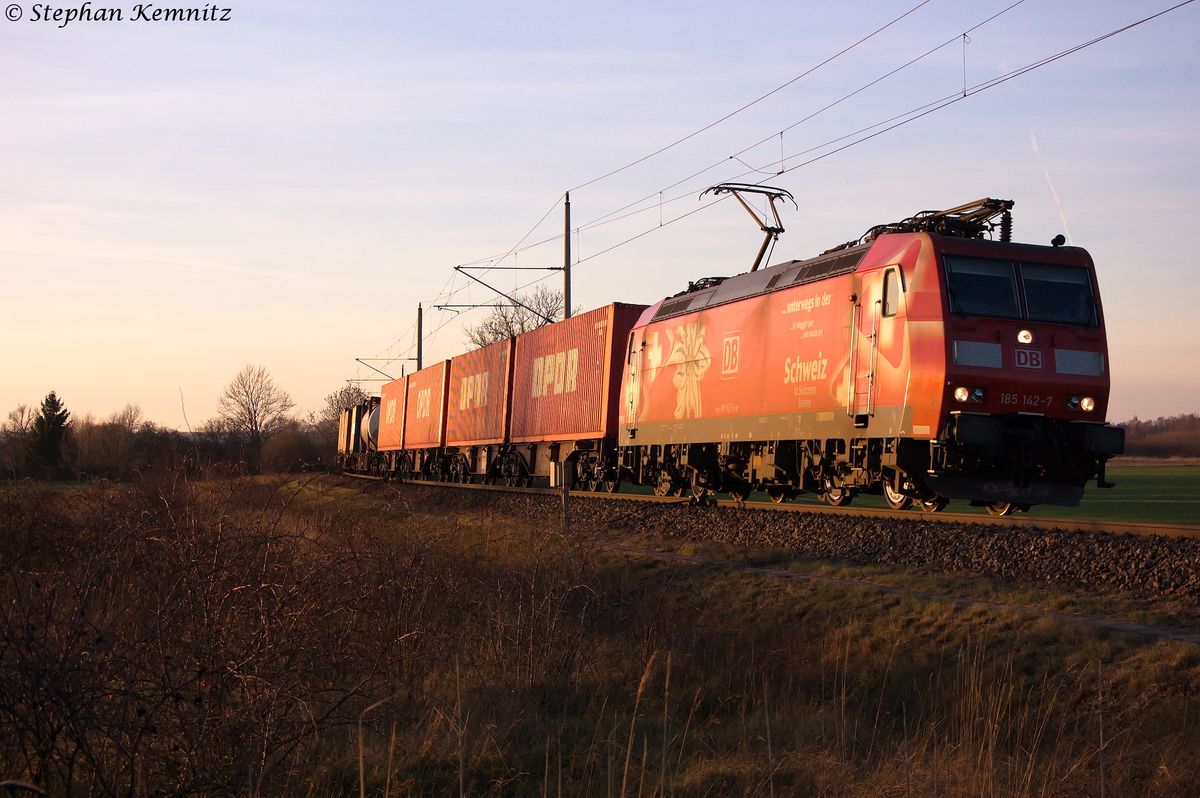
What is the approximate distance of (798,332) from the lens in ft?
48.9

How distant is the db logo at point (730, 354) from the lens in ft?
54.6

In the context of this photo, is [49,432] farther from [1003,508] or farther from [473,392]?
[1003,508]

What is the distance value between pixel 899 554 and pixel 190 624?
8.80 meters

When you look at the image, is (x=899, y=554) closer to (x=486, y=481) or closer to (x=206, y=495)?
(x=206, y=495)

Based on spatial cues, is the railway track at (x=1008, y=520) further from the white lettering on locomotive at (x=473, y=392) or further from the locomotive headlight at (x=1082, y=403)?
the white lettering on locomotive at (x=473, y=392)

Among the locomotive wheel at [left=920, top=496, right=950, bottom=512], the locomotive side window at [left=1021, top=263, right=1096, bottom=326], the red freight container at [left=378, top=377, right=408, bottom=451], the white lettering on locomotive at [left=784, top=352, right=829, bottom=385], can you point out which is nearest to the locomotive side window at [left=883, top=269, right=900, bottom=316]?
the white lettering on locomotive at [left=784, top=352, right=829, bottom=385]

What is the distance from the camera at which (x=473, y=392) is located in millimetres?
31609

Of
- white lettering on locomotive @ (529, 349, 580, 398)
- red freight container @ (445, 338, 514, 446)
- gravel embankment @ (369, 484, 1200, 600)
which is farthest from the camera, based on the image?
red freight container @ (445, 338, 514, 446)

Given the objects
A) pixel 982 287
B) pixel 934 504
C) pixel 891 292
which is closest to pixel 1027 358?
pixel 982 287

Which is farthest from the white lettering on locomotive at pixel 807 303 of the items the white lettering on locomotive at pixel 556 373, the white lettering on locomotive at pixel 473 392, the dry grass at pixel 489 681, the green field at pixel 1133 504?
the white lettering on locomotive at pixel 473 392

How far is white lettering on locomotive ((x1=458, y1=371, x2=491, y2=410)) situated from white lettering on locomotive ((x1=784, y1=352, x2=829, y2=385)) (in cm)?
1609

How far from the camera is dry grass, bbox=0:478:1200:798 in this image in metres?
4.52

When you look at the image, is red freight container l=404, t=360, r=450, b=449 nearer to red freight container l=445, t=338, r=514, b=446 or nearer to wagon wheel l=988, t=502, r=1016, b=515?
red freight container l=445, t=338, r=514, b=446

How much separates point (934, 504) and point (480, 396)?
18956 mm
